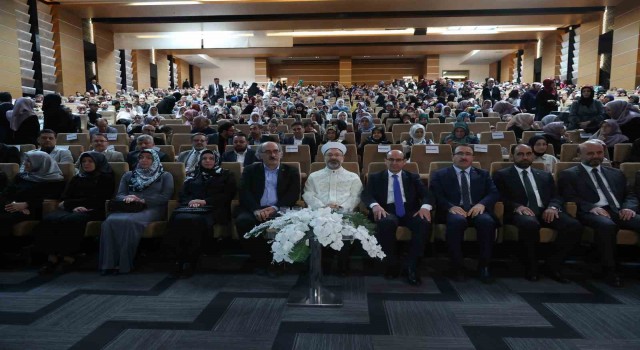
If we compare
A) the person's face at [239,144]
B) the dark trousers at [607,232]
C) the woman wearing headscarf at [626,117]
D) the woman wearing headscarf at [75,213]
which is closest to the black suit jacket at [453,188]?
the dark trousers at [607,232]

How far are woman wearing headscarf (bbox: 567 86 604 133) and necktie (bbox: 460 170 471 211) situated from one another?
3362 mm

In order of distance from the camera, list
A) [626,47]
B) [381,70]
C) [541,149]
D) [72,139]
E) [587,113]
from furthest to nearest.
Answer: [381,70] < [626,47] < [587,113] < [72,139] < [541,149]

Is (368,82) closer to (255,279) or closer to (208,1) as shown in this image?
(208,1)

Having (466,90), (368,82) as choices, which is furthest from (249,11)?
(368,82)

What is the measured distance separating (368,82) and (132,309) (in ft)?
90.9

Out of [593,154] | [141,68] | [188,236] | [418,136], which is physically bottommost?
[188,236]

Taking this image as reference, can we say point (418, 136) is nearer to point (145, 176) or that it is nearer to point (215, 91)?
point (145, 176)

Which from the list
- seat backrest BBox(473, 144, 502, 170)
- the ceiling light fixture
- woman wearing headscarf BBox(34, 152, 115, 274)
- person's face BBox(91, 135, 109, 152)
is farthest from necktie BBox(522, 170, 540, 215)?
the ceiling light fixture

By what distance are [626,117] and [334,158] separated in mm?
4052

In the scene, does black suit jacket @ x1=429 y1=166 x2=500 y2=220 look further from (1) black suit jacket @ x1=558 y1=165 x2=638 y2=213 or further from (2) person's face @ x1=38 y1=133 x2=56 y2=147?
(2) person's face @ x1=38 y1=133 x2=56 y2=147

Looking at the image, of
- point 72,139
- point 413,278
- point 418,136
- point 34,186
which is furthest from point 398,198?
point 72,139

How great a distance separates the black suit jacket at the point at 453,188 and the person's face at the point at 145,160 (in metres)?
2.30

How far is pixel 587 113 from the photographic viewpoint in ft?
20.4

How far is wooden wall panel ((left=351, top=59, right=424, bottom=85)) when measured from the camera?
29344 mm
